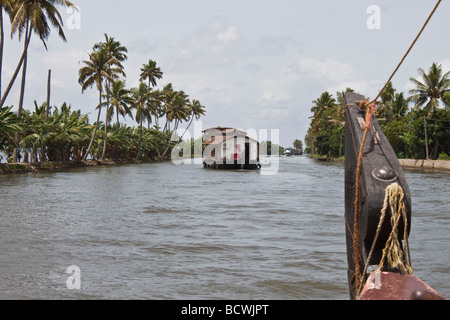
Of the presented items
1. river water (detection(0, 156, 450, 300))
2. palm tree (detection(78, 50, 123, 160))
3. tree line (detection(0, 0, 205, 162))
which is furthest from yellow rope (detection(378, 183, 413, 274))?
palm tree (detection(78, 50, 123, 160))

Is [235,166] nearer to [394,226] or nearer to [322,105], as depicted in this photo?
[394,226]

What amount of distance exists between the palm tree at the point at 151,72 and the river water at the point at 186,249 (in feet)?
182

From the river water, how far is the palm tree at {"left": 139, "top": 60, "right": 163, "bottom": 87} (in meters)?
55.4

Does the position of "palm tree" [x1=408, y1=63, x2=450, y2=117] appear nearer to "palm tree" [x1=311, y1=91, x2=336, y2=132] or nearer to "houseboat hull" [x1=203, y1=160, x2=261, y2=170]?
"houseboat hull" [x1=203, y1=160, x2=261, y2=170]

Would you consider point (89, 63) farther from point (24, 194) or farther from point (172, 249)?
point (172, 249)

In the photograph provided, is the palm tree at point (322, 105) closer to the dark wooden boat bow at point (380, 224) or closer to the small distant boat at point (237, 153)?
the small distant boat at point (237, 153)

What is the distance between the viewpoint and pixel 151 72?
7025 centimetres

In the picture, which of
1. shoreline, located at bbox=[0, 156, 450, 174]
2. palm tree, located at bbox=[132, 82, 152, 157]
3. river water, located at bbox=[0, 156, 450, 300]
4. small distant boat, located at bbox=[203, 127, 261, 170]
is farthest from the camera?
palm tree, located at bbox=[132, 82, 152, 157]

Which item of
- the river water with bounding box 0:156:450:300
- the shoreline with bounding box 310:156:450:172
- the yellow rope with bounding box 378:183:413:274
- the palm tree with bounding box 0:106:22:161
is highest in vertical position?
the palm tree with bounding box 0:106:22:161

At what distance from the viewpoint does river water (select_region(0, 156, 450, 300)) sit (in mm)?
6234

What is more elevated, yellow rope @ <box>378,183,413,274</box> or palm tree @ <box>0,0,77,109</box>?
palm tree @ <box>0,0,77,109</box>

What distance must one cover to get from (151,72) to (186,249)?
64.1 meters

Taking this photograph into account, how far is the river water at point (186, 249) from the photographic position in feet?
20.5

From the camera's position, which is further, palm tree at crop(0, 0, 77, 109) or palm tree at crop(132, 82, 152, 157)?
palm tree at crop(132, 82, 152, 157)
